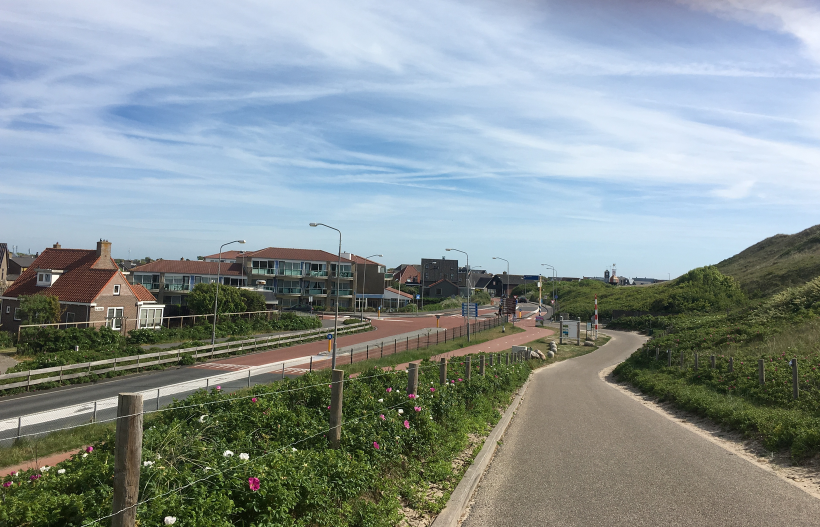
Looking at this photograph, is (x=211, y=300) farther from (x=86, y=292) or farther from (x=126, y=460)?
(x=126, y=460)

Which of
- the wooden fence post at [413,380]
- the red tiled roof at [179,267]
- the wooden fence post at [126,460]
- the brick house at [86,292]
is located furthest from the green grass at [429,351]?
the red tiled roof at [179,267]

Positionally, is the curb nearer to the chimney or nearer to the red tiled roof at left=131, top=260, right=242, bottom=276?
the chimney

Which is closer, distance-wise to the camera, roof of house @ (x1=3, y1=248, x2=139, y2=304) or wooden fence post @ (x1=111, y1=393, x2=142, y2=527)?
wooden fence post @ (x1=111, y1=393, x2=142, y2=527)

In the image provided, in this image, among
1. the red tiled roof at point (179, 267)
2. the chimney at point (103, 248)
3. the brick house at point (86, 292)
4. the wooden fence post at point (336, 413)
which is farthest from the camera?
the red tiled roof at point (179, 267)

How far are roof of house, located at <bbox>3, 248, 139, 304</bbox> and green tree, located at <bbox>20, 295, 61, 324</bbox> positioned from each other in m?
1.72

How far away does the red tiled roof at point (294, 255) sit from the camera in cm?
8388

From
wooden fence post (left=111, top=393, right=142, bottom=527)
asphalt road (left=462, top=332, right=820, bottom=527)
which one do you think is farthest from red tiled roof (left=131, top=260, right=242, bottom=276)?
wooden fence post (left=111, top=393, right=142, bottom=527)

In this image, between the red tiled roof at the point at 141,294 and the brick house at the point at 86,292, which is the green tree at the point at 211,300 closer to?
the brick house at the point at 86,292

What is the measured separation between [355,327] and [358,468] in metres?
50.1

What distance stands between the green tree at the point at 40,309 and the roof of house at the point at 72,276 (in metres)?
1.72

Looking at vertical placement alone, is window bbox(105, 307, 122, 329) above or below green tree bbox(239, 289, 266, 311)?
below

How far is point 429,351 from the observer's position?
129ft

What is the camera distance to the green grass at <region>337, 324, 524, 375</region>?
27.5 m

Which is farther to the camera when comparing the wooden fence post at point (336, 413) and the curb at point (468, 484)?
the wooden fence post at point (336, 413)
